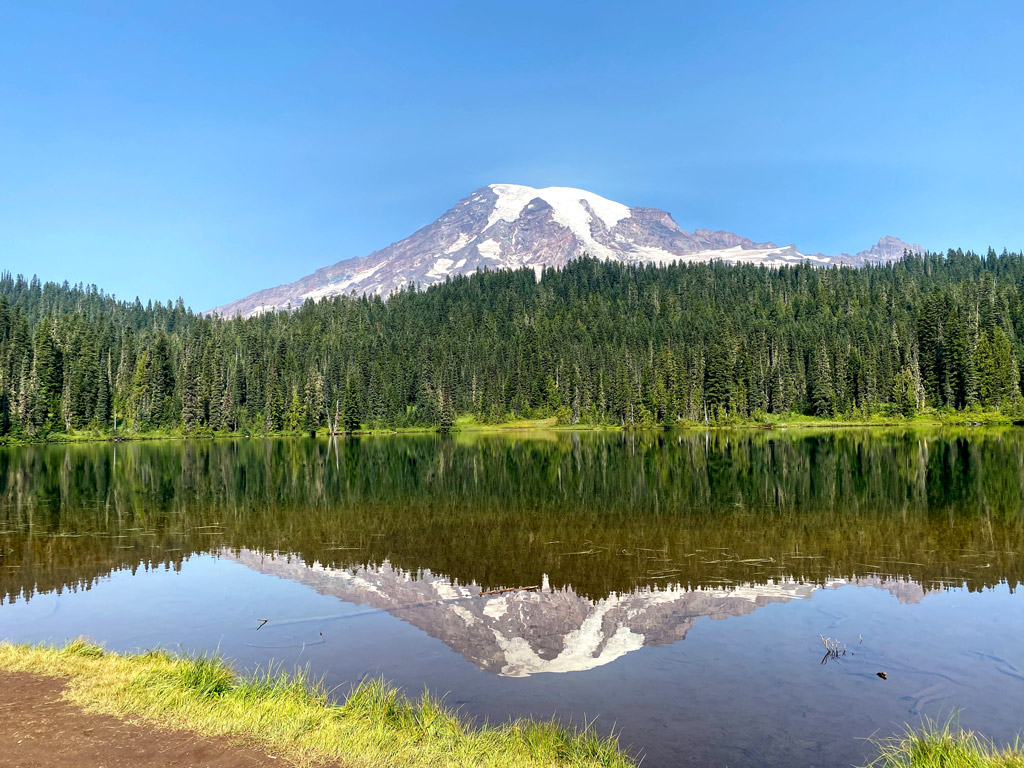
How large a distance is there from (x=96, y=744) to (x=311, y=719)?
319 centimetres

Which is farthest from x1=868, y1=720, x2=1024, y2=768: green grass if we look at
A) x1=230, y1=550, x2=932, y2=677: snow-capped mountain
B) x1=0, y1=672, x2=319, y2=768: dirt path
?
x1=0, y1=672, x2=319, y2=768: dirt path

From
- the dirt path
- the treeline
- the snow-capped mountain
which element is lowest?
the snow-capped mountain

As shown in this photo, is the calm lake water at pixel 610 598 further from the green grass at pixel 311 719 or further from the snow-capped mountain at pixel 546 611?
the green grass at pixel 311 719

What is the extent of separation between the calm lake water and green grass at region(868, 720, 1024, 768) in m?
0.65

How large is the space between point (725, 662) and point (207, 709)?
11.4 metres

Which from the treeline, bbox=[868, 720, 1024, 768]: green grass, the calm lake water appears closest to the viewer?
bbox=[868, 720, 1024, 768]: green grass

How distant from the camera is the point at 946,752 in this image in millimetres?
10039

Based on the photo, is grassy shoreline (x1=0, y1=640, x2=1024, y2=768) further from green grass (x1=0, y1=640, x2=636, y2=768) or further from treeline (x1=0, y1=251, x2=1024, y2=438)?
treeline (x1=0, y1=251, x2=1024, y2=438)

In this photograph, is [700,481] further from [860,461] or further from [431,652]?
[431,652]

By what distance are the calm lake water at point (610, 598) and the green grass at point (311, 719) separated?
1598 mm

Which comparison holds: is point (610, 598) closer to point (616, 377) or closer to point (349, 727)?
point (349, 727)

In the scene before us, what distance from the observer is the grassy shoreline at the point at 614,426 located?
145000mm

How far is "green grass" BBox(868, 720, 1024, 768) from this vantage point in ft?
31.7

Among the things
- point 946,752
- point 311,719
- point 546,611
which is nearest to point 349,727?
point 311,719
